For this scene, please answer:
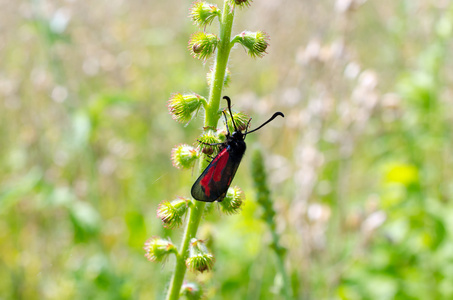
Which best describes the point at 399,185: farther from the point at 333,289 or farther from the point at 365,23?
the point at 365,23

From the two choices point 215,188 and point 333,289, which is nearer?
point 215,188

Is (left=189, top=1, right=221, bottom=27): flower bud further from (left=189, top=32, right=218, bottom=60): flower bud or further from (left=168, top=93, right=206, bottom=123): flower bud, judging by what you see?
(left=168, top=93, right=206, bottom=123): flower bud

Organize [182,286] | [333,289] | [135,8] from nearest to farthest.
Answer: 1. [182,286]
2. [333,289]
3. [135,8]

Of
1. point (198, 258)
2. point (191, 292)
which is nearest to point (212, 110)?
point (198, 258)

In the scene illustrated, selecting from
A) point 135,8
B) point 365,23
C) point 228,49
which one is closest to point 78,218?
point 228,49

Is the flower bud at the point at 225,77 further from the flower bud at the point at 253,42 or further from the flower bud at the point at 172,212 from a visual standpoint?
the flower bud at the point at 172,212

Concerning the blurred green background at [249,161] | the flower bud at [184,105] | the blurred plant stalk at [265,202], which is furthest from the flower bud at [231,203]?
the blurred green background at [249,161]
